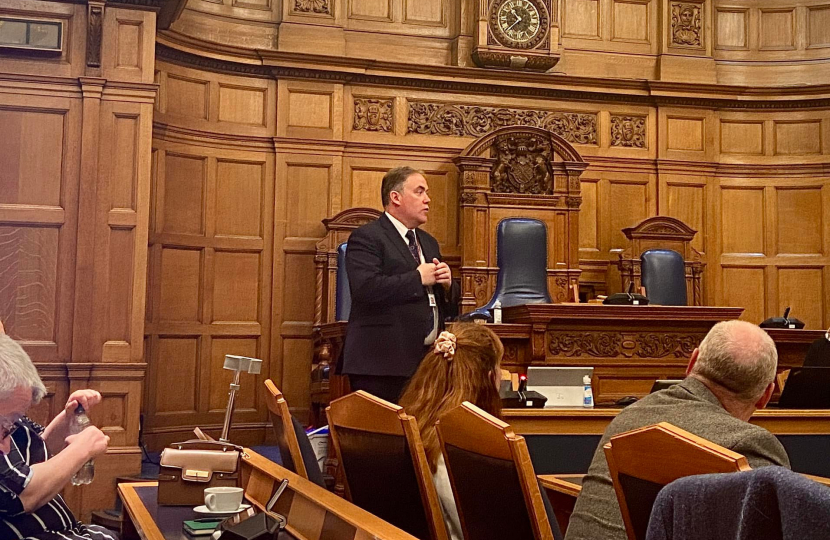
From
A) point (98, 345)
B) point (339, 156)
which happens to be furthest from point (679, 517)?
point (339, 156)

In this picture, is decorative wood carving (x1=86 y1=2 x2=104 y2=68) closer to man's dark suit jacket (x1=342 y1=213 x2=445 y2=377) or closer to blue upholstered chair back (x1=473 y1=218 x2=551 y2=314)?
man's dark suit jacket (x1=342 y1=213 x2=445 y2=377)

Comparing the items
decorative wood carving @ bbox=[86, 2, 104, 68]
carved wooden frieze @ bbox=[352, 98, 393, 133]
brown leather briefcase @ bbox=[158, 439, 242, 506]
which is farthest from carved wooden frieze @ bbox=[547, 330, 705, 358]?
brown leather briefcase @ bbox=[158, 439, 242, 506]

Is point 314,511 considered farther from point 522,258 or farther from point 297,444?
point 522,258

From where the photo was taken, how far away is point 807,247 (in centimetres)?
835

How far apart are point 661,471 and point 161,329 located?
6.05 metres

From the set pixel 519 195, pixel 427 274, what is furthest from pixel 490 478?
pixel 519 195

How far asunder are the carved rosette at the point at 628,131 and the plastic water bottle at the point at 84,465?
21.9ft

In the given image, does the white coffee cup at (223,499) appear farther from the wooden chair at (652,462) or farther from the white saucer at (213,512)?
the wooden chair at (652,462)

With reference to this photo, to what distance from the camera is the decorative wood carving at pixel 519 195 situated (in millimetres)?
7543

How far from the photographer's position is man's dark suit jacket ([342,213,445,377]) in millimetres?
3336

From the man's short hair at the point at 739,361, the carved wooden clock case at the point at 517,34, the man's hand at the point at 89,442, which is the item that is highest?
the carved wooden clock case at the point at 517,34

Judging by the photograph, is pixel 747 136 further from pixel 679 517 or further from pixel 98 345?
pixel 679 517

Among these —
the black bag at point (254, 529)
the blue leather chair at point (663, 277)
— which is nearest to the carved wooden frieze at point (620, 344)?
the blue leather chair at point (663, 277)

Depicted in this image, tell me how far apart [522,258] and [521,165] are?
33.5 inches
